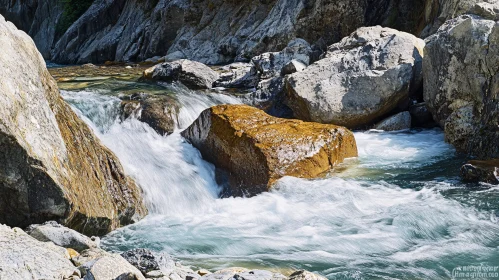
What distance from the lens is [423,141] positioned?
1024cm

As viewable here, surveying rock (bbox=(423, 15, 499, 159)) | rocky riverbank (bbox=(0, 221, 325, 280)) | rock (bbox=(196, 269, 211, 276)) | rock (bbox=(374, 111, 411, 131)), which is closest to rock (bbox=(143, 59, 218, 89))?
rock (bbox=(374, 111, 411, 131))

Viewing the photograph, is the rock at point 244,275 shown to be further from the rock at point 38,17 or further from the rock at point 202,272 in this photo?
the rock at point 38,17

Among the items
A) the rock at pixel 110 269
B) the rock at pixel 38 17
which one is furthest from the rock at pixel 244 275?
the rock at pixel 38 17

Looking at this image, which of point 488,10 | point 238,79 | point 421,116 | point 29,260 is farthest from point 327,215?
point 238,79

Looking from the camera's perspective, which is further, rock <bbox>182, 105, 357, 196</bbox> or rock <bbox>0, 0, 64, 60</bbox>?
rock <bbox>0, 0, 64, 60</bbox>

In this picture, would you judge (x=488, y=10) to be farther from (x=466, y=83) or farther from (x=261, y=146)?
(x=261, y=146)

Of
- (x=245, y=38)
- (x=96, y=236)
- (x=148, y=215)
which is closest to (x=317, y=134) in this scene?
(x=148, y=215)

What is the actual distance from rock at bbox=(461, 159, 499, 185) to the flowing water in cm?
19

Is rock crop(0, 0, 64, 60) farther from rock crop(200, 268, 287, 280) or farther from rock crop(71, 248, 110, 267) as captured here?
rock crop(200, 268, 287, 280)

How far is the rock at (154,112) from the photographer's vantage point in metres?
10.1

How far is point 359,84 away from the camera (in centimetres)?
Result: 1100

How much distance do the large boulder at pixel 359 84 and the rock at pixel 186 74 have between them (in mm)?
2886

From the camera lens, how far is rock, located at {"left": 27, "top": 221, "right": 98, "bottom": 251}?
5059 millimetres

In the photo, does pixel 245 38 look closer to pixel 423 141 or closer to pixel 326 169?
pixel 423 141
